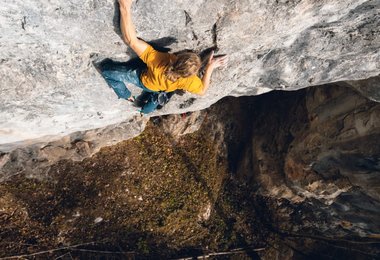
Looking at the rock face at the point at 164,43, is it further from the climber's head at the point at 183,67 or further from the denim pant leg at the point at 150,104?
the denim pant leg at the point at 150,104

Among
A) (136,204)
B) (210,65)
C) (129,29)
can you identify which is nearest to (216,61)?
(210,65)

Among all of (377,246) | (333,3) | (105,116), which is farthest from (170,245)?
(333,3)

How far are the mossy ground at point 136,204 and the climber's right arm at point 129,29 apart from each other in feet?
16.6

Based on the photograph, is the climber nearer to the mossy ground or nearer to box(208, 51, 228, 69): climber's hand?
box(208, 51, 228, 69): climber's hand

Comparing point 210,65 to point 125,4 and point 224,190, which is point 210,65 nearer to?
point 125,4

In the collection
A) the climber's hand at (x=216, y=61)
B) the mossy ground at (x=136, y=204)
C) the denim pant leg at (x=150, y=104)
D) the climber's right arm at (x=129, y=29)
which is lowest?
the mossy ground at (x=136, y=204)

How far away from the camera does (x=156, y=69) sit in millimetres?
4578

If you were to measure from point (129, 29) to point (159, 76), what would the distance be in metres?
0.77

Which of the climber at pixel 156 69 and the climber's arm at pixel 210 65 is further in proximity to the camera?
the climber's arm at pixel 210 65

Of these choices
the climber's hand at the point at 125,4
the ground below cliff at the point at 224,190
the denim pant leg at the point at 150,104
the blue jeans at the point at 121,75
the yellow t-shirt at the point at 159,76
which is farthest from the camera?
the ground below cliff at the point at 224,190

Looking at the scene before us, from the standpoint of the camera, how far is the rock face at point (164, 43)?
4074 mm

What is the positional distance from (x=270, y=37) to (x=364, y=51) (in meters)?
1.86

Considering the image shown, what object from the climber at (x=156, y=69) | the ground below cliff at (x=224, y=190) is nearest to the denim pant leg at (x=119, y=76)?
the climber at (x=156, y=69)

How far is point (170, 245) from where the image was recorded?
1000 centimetres
